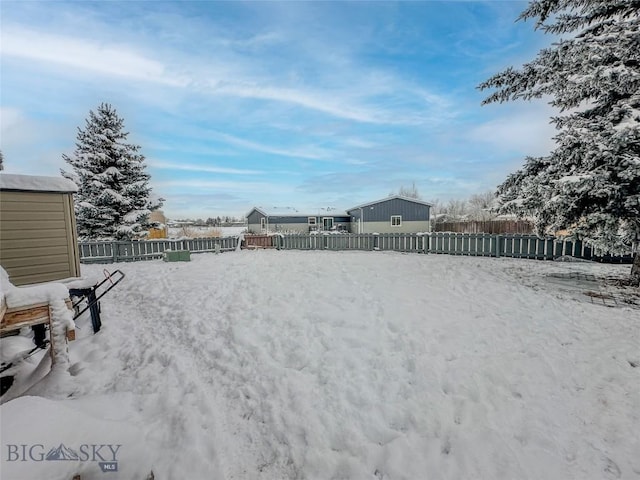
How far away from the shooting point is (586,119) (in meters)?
6.04

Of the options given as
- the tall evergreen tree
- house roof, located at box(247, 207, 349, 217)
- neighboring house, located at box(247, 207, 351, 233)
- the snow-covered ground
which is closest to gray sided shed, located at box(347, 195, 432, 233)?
neighboring house, located at box(247, 207, 351, 233)

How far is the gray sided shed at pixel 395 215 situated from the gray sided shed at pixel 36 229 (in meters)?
24.5

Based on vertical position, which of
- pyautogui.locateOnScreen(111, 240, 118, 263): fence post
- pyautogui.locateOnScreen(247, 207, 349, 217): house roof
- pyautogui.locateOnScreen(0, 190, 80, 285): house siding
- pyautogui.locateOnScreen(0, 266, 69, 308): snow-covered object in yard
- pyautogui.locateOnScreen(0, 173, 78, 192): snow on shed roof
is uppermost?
pyautogui.locateOnScreen(247, 207, 349, 217): house roof

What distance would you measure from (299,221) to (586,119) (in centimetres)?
2717

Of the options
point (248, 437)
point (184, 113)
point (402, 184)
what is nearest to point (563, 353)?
point (248, 437)

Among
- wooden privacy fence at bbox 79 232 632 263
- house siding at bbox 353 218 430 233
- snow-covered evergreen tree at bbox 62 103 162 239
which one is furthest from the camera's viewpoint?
house siding at bbox 353 218 430 233

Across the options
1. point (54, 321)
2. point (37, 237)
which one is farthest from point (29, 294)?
point (37, 237)

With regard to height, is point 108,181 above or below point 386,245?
above

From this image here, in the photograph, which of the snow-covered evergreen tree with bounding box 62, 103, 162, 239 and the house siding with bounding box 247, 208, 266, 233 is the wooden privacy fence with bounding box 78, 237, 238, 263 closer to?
the snow-covered evergreen tree with bounding box 62, 103, 162, 239

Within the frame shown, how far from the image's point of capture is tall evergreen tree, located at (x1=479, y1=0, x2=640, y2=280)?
5.21 metres

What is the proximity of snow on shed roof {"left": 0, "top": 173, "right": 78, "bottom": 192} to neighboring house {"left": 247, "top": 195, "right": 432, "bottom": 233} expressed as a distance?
24530mm

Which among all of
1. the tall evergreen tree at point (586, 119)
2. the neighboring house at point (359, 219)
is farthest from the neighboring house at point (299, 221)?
the tall evergreen tree at point (586, 119)

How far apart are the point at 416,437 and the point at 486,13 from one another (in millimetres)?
9511

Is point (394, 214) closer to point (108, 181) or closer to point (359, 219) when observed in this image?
point (359, 219)
